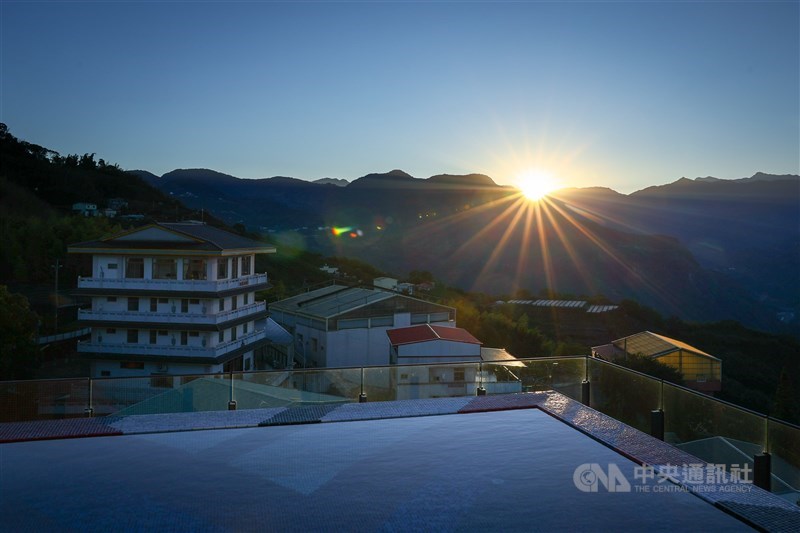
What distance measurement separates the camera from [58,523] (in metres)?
3.63

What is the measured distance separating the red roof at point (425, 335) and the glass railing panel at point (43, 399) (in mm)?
11749

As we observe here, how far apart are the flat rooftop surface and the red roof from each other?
38.5ft

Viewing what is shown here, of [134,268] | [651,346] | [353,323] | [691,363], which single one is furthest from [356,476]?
[134,268]

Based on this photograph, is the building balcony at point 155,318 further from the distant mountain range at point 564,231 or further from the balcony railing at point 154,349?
the distant mountain range at point 564,231

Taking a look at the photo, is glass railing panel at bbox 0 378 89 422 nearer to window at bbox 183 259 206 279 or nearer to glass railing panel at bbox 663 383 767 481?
glass railing panel at bbox 663 383 767 481

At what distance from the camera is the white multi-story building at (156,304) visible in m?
19.0

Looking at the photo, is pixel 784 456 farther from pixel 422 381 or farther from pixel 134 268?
pixel 134 268

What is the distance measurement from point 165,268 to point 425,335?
27.6 ft

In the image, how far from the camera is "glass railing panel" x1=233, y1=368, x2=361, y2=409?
20.8 ft

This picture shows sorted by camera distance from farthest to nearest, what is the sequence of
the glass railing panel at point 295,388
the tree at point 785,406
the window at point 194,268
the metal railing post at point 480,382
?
the window at point 194,268 < the tree at point 785,406 < the metal railing post at point 480,382 < the glass railing panel at point 295,388

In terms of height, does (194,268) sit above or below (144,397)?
above

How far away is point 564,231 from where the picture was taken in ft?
208

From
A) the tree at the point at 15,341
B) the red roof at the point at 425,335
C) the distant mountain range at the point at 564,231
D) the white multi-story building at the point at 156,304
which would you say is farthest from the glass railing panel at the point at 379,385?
the distant mountain range at the point at 564,231

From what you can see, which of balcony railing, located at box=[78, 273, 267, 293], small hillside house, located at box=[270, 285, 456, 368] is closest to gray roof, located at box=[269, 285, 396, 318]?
small hillside house, located at box=[270, 285, 456, 368]
